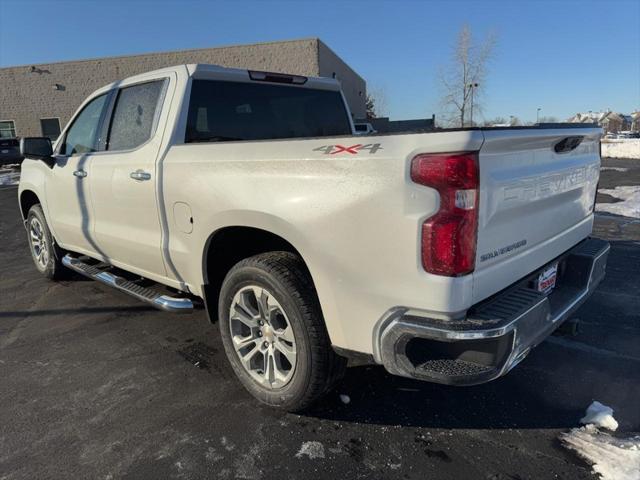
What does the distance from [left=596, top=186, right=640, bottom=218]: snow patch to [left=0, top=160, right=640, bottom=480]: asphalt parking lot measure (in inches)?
216

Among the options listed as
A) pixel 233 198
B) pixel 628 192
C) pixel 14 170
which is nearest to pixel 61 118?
pixel 14 170

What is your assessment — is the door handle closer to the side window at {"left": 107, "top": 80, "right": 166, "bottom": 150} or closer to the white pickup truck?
the white pickup truck

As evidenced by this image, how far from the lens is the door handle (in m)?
3.34

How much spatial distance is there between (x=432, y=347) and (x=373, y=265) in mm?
455

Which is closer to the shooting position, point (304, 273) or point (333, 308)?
point (333, 308)

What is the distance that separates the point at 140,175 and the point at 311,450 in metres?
2.15

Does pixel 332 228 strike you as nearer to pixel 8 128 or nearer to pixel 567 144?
pixel 567 144

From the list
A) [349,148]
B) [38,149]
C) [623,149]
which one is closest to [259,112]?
[349,148]

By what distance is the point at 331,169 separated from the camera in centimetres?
227

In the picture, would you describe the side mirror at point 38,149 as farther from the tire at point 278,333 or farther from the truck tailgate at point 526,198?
the truck tailgate at point 526,198

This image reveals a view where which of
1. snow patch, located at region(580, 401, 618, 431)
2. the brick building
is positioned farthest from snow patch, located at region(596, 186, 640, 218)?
the brick building

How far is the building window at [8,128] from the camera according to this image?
3338cm

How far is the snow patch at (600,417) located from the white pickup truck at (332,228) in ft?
1.99

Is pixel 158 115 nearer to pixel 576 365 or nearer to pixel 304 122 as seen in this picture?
pixel 304 122
